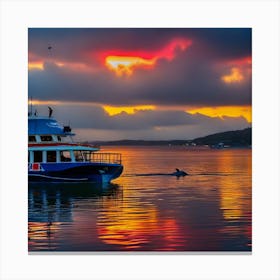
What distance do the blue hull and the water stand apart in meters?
0.29

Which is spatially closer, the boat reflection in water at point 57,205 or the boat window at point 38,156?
the boat reflection in water at point 57,205

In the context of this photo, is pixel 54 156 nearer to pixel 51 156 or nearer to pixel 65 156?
pixel 51 156

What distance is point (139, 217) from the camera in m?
21.3

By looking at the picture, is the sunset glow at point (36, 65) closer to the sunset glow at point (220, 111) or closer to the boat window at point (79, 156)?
the sunset glow at point (220, 111)

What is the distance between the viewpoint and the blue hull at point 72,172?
27.9m

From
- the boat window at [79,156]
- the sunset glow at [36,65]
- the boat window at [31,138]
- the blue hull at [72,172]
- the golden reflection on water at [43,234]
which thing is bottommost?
the golden reflection on water at [43,234]

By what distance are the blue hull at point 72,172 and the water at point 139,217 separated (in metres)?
0.29

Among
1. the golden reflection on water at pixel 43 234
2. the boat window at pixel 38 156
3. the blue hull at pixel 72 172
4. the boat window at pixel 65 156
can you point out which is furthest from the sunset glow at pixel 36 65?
the boat window at pixel 65 156

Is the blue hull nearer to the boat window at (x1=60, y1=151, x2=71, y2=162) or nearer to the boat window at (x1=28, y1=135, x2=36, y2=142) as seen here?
the boat window at (x1=60, y1=151, x2=71, y2=162)

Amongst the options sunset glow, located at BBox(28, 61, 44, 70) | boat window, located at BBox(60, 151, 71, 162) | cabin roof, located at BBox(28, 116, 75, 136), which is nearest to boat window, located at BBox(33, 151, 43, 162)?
cabin roof, located at BBox(28, 116, 75, 136)
